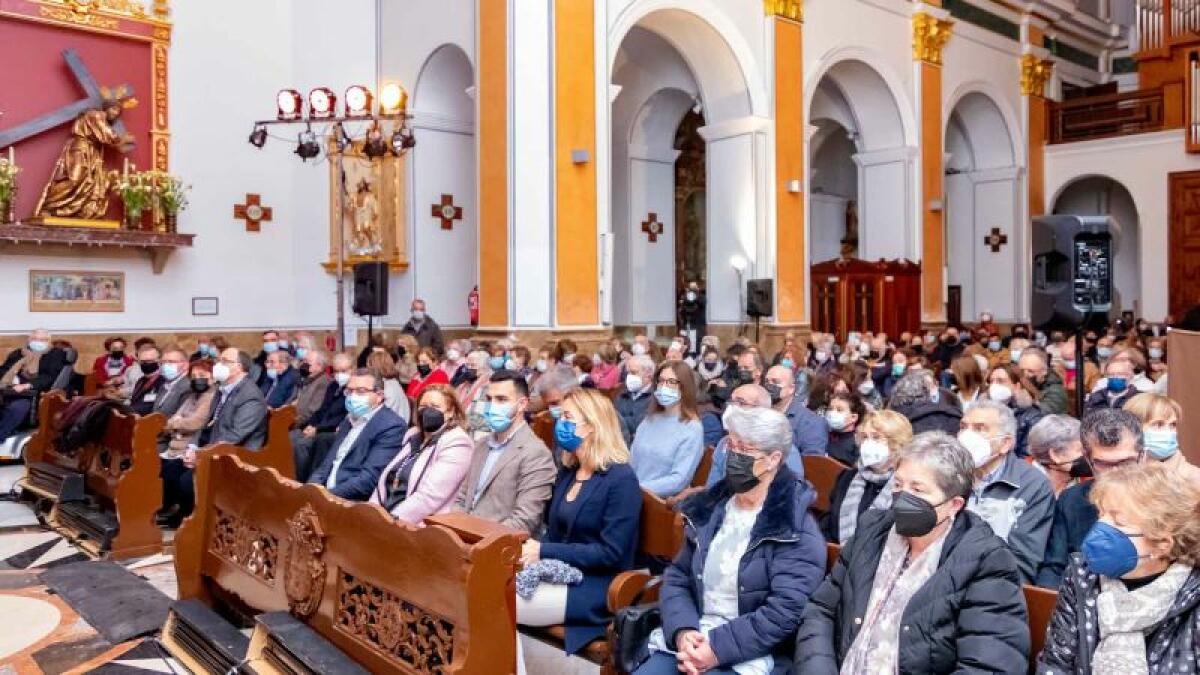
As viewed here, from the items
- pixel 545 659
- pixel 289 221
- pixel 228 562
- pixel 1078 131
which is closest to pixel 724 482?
pixel 545 659

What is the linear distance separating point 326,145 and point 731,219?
225 inches

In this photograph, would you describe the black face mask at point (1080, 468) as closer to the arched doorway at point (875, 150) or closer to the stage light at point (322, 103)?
the stage light at point (322, 103)

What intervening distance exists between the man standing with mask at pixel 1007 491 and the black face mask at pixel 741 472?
0.85 metres

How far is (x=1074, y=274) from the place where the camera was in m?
6.05

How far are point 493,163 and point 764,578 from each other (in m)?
8.96

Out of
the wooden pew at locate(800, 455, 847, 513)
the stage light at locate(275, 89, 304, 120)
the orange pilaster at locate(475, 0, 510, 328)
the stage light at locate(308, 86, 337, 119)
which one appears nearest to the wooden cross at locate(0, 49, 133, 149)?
the stage light at locate(275, 89, 304, 120)

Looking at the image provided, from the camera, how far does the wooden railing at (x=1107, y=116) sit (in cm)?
1788

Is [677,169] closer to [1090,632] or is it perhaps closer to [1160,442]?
[1160,442]

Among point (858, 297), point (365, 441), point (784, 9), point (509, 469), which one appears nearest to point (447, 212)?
point (784, 9)

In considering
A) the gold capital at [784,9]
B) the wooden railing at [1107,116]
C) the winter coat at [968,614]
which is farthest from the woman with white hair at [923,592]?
the wooden railing at [1107,116]

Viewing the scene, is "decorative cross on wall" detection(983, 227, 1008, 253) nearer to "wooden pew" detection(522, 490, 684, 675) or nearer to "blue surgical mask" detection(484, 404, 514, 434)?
"blue surgical mask" detection(484, 404, 514, 434)

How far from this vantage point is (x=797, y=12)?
46.1 feet

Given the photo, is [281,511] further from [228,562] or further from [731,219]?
[731,219]

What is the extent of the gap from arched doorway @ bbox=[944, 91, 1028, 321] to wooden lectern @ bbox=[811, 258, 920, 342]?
4482 millimetres
